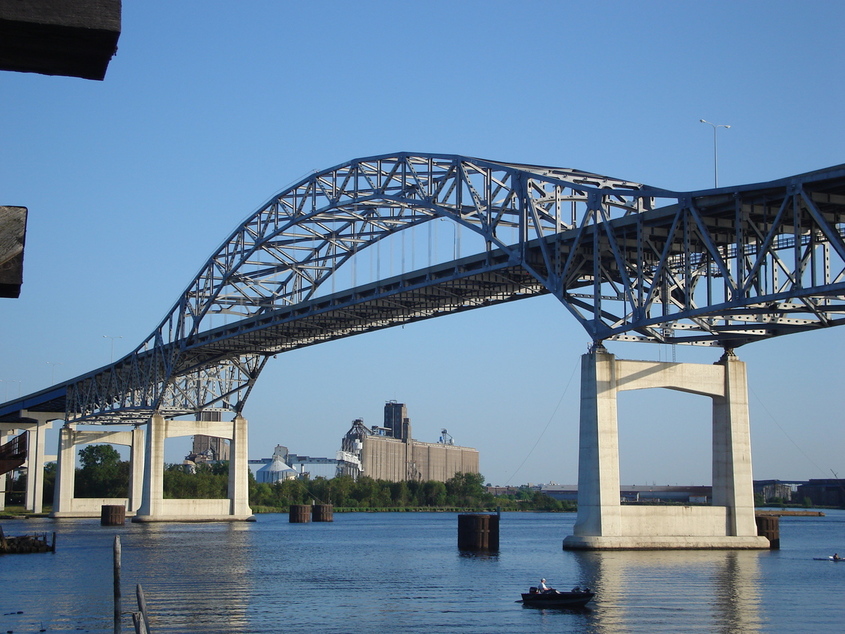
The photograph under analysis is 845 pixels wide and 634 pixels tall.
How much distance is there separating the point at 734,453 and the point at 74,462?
7929cm

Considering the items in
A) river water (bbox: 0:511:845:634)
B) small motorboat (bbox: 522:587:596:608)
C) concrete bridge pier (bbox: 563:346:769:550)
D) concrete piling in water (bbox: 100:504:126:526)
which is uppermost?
concrete bridge pier (bbox: 563:346:769:550)

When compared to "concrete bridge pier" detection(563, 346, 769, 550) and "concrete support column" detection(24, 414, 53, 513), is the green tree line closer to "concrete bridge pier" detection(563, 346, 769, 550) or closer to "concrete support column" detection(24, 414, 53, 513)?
"concrete support column" detection(24, 414, 53, 513)

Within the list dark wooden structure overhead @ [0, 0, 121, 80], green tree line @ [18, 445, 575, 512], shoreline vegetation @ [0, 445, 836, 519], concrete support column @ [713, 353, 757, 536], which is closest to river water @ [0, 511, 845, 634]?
concrete support column @ [713, 353, 757, 536]

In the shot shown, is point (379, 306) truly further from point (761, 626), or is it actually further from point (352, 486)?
point (352, 486)

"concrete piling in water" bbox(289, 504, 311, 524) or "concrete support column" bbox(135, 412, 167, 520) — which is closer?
"concrete support column" bbox(135, 412, 167, 520)

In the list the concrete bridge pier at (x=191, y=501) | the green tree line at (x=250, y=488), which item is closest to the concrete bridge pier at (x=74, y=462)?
the concrete bridge pier at (x=191, y=501)

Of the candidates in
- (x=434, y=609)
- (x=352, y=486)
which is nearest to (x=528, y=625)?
(x=434, y=609)

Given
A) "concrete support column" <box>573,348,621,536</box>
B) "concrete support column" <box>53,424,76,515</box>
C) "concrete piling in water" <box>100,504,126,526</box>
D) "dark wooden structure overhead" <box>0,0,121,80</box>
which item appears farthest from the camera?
"concrete support column" <box>53,424,76,515</box>

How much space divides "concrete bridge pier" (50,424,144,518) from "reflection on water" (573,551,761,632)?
74221 mm

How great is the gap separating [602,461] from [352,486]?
14493 cm

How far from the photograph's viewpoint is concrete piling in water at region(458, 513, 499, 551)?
204 ft

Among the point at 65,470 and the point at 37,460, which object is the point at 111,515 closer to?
the point at 65,470

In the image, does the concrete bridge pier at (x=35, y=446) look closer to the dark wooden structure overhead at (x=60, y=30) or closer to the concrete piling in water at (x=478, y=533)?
the concrete piling in water at (x=478, y=533)

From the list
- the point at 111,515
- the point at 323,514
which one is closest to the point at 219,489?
the point at 323,514
